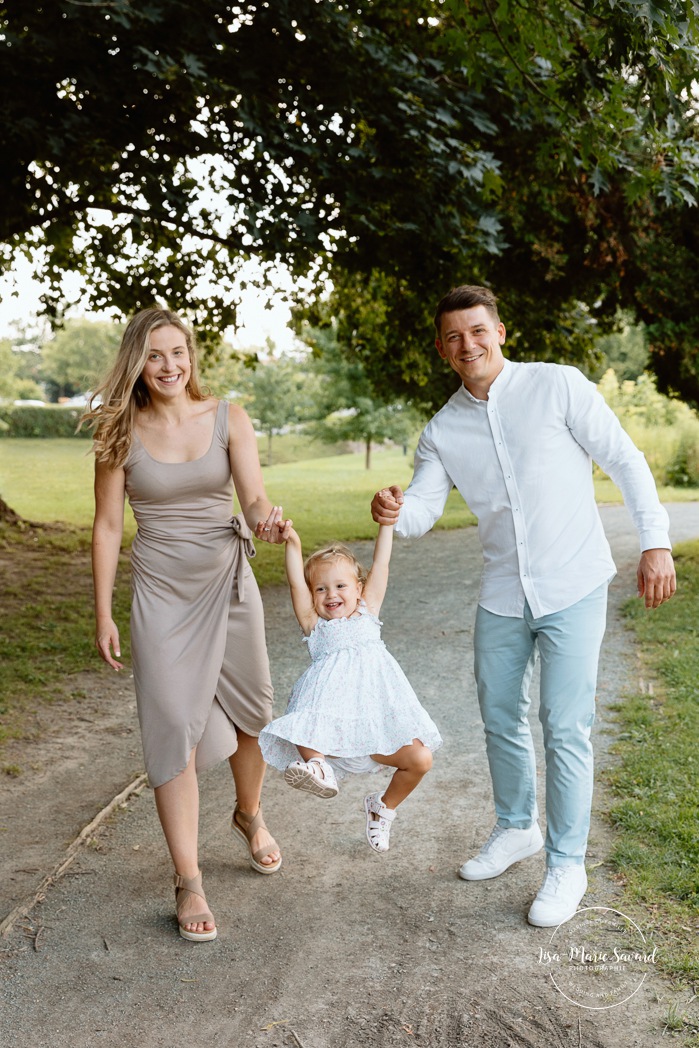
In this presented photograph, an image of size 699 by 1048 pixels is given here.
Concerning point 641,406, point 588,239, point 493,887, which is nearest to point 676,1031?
point 493,887

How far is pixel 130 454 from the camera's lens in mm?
4008

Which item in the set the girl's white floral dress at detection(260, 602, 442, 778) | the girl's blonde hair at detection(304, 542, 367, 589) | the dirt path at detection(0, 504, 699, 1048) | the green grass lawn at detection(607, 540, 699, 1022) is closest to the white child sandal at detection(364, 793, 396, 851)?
the girl's white floral dress at detection(260, 602, 442, 778)

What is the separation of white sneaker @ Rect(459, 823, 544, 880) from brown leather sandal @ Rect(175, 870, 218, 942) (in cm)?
112

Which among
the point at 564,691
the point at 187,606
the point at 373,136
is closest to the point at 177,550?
the point at 187,606

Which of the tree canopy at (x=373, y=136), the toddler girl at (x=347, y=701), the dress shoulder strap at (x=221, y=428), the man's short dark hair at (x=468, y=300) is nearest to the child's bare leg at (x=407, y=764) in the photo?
the toddler girl at (x=347, y=701)

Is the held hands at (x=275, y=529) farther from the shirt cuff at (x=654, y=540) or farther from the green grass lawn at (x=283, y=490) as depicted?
the green grass lawn at (x=283, y=490)

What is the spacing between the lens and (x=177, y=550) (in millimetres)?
4047

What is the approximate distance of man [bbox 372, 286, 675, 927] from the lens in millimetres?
3916

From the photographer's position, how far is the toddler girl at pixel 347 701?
3734 millimetres

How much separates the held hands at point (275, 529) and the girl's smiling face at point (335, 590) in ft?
0.81

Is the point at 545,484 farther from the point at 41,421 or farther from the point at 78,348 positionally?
the point at 78,348

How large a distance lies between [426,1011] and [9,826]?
8.98 feet

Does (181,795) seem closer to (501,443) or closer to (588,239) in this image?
(501,443)

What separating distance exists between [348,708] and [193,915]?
104 centimetres
